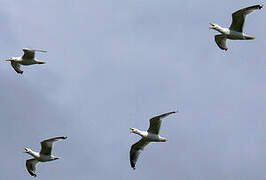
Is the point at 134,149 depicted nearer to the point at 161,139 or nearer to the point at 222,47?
the point at 161,139

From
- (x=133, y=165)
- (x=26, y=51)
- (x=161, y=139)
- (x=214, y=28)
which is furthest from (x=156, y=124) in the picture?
(x=26, y=51)

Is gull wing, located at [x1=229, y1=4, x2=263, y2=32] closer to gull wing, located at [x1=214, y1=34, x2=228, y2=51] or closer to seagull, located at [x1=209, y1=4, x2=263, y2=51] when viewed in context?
seagull, located at [x1=209, y1=4, x2=263, y2=51]

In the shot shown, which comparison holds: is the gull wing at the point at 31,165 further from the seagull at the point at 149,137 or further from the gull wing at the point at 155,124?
the gull wing at the point at 155,124

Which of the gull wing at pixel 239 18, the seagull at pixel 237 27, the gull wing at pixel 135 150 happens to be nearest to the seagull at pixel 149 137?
the gull wing at pixel 135 150

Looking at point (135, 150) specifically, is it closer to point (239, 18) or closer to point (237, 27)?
point (237, 27)

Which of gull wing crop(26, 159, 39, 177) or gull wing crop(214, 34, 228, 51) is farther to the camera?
gull wing crop(26, 159, 39, 177)

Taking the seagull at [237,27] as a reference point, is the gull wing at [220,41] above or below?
below

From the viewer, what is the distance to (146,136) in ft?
141

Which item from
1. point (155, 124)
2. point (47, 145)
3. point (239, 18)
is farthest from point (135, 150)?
point (239, 18)

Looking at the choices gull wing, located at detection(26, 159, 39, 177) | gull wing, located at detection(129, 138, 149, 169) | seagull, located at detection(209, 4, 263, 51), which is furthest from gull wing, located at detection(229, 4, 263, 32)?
gull wing, located at detection(26, 159, 39, 177)

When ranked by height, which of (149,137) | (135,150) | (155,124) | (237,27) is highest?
(237,27)

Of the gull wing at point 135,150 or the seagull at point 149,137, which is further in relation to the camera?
the gull wing at point 135,150

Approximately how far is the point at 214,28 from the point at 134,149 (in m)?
8.96

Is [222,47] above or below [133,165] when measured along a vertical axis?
above
